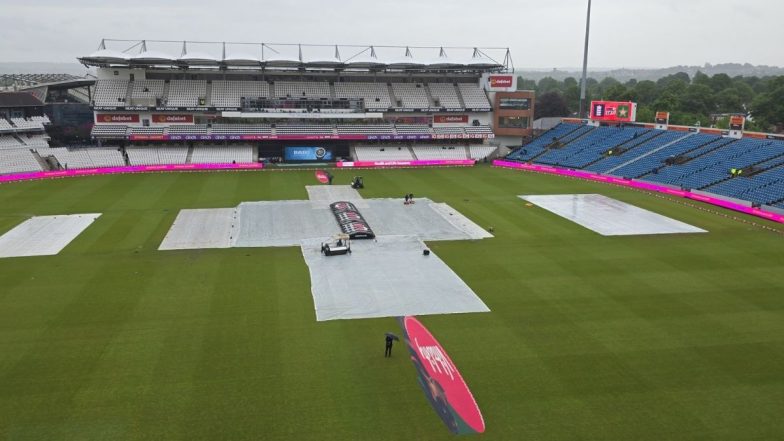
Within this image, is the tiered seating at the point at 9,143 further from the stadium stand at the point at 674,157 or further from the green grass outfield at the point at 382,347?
the stadium stand at the point at 674,157

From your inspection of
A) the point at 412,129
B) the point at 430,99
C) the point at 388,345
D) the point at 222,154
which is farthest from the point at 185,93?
the point at 388,345

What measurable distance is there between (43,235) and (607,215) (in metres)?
40.3

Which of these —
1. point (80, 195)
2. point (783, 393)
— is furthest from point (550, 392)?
point (80, 195)

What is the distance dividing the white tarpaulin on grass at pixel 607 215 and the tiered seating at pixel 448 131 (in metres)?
29.8

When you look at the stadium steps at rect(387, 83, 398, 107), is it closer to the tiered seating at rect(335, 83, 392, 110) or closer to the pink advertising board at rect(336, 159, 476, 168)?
the tiered seating at rect(335, 83, 392, 110)

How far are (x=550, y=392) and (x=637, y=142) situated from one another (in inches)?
2307

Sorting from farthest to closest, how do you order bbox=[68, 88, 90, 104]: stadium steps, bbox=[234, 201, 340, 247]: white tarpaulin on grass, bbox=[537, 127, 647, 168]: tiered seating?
1. bbox=[68, 88, 90, 104]: stadium steps
2. bbox=[537, 127, 647, 168]: tiered seating
3. bbox=[234, 201, 340, 247]: white tarpaulin on grass

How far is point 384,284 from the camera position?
26.7 m

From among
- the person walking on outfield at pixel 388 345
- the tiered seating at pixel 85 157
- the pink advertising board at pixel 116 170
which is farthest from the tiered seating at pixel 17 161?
the person walking on outfield at pixel 388 345

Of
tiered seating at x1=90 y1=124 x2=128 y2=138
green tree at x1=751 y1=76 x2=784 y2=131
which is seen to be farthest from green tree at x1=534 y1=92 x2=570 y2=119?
tiered seating at x1=90 y1=124 x2=128 y2=138

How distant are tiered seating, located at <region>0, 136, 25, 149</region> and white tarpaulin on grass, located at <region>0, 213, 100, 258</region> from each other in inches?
1230

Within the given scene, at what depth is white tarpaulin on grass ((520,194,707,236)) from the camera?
38.5 metres

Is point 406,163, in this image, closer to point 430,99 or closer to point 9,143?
point 430,99

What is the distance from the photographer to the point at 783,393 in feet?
57.1
